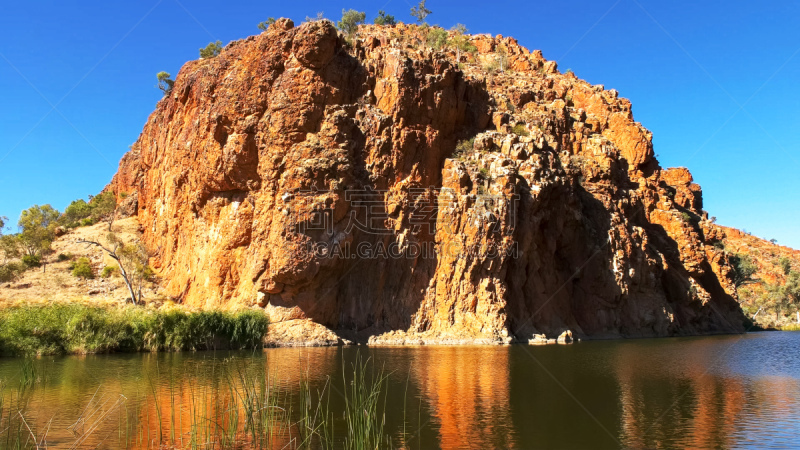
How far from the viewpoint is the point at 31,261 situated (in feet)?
173

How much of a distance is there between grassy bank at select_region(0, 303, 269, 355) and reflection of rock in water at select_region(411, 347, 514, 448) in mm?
12420

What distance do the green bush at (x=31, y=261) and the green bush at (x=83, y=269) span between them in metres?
3.08

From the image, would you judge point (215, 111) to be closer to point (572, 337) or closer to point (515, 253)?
point (515, 253)

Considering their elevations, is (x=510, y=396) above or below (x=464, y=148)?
below

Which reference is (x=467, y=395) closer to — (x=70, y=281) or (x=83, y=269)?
(x=70, y=281)

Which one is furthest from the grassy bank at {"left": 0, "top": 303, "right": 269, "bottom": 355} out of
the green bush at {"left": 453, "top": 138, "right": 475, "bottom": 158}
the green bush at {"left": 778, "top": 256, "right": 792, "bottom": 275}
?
the green bush at {"left": 778, "top": 256, "right": 792, "bottom": 275}

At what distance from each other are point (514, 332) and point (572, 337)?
5572 millimetres

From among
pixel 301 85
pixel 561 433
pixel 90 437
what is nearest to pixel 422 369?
pixel 561 433

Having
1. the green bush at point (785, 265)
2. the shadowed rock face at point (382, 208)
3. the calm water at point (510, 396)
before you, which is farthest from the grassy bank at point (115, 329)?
the green bush at point (785, 265)

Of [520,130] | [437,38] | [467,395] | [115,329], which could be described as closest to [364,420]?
[467,395]

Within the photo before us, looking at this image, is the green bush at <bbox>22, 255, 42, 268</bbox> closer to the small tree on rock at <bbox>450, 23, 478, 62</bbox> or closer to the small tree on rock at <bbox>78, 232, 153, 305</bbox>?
the small tree on rock at <bbox>78, 232, 153, 305</bbox>

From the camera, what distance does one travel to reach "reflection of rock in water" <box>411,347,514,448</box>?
14.2m

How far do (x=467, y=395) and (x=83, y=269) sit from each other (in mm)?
45023

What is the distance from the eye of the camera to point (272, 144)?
45.5 metres
